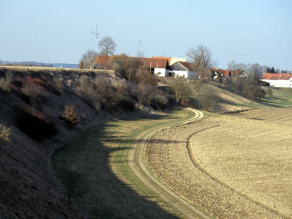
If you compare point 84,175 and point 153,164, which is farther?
point 153,164

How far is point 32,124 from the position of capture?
18.3 m

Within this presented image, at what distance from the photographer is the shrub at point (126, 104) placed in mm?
38688

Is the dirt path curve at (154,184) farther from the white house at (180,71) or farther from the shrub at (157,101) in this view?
the white house at (180,71)

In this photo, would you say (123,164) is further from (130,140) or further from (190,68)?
(190,68)

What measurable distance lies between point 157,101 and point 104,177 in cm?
3122

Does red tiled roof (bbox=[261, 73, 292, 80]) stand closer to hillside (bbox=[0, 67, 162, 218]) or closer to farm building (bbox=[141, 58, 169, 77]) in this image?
farm building (bbox=[141, 58, 169, 77])

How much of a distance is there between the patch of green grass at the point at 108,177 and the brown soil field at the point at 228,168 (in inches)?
76.8

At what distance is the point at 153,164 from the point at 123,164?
A: 6.99ft

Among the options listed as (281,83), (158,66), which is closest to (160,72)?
(158,66)

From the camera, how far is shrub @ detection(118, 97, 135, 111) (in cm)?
3869

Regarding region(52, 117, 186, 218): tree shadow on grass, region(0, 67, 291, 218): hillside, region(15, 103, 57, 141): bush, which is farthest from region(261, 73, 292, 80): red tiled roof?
region(15, 103, 57, 141): bush

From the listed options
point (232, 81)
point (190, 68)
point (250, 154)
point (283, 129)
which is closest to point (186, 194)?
point (250, 154)

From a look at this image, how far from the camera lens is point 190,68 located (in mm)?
78312

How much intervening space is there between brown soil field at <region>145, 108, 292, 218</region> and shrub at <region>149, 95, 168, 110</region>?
14.2 m
